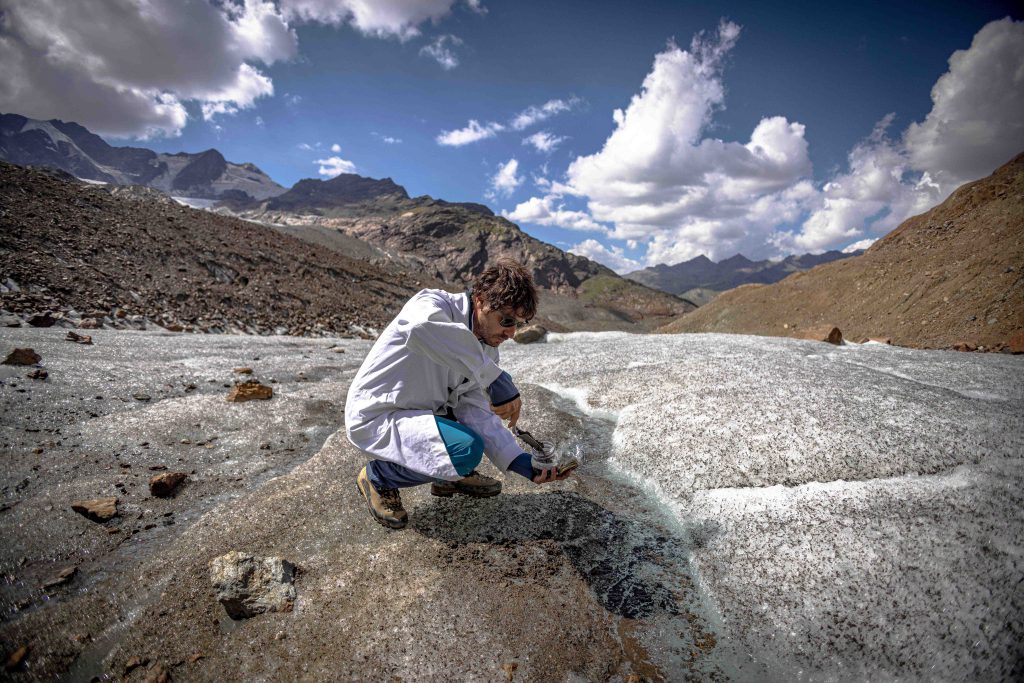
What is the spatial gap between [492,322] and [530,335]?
12487mm

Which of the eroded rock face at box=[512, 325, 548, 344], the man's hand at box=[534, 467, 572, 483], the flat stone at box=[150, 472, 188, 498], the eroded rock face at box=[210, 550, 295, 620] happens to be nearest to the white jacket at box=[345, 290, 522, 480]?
the man's hand at box=[534, 467, 572, 483]

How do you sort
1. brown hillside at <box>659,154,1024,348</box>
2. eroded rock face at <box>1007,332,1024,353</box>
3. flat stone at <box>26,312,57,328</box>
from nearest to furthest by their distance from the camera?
flat stone at <box>26,312,57,328</box> < eroded rock face at <box>1007,332,1024,353</box> < brown hillside at <box>659,154,1024,348</box>

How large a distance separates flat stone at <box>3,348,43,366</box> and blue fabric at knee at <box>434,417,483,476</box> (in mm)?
7484

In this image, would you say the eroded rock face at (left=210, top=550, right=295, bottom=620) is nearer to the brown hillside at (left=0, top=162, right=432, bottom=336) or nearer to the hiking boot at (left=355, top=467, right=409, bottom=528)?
the hiking boot at (left=355, top=467, right=409, bottom=528)

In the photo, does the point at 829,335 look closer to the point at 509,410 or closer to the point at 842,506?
the point at 842,506

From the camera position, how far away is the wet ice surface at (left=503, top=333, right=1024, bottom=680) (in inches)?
124

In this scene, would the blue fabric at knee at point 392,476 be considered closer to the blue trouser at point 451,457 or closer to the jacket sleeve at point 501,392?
the blue trouser at point 451,457

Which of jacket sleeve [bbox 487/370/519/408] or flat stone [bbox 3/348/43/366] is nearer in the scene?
jacket sleeve [bbox 487/370/519/408]

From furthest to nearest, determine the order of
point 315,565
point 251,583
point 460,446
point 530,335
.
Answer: point 530,335 → point 460,446 → point 315,565 → point 251,583

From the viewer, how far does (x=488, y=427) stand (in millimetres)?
4230

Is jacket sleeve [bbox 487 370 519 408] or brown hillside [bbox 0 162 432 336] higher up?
brown hillside [bbox 0 162 432 336]

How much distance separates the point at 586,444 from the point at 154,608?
15.7 feet

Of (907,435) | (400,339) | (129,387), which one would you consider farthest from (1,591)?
(907,435)

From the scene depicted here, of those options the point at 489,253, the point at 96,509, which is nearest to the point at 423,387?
the point at 96,509
